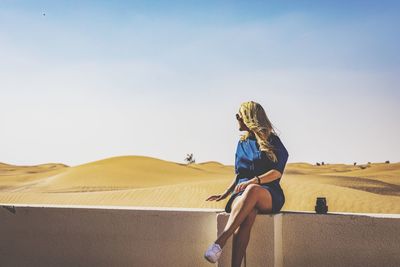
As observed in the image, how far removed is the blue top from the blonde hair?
44 millimetres

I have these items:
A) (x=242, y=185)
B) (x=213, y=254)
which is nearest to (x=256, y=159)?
(x=242, y=185)

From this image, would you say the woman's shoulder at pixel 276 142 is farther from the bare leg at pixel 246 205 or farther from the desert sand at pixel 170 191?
the desert sand at pixel 170 191

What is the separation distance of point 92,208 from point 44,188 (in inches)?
1526

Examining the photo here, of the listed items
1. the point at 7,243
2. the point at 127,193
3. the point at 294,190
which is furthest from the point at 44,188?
the point at 7,243

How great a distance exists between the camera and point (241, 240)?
15.3 feet

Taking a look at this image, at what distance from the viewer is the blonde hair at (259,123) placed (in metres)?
4.87

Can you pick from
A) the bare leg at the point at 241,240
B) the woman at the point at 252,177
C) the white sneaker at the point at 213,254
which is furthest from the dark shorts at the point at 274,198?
the white sneaker at the point at 213,254

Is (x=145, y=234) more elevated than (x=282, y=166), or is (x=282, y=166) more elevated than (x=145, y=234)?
(x=282, y=166)

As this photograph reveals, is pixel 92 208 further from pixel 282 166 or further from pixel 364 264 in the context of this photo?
pixel 364 264

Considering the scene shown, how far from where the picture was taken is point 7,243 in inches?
229

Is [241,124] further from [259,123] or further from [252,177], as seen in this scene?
[252,177]

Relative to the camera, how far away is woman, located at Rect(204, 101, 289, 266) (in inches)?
181

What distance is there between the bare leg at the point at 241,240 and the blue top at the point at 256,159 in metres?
0.39

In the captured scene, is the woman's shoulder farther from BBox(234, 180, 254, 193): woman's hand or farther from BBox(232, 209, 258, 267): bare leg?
BBox(232, 209, 258, 267): bare leg
